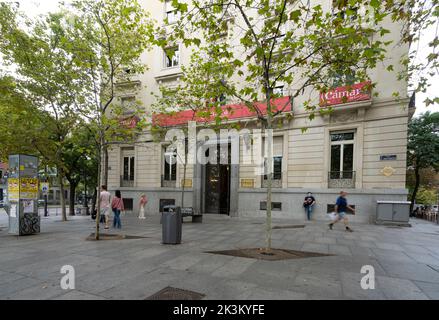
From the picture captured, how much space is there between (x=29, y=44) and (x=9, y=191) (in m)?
7.17

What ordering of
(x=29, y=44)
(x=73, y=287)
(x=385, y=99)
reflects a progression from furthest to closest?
(x=385, y=99) → (x=29, y=44) → (x=73, y=287)

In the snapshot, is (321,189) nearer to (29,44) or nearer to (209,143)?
(209,143)

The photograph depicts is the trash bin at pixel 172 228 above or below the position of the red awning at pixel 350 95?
below

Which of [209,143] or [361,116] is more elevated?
[361,116]

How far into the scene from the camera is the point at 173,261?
19.0 feet

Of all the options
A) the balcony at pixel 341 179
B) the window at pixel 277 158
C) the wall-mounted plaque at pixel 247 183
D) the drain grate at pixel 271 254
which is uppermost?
the window at pixel 277 158

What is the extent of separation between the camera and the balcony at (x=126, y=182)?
2116 cm

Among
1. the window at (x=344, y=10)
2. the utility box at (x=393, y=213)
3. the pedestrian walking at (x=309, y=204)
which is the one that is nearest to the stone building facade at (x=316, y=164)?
the pedestrian walking at (x=309, y=204)

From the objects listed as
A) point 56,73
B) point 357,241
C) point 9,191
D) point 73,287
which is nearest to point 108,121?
point 56,73

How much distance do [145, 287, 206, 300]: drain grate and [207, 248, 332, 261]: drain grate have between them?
8.29 feet

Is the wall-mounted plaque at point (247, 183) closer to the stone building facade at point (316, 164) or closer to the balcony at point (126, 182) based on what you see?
the stone building facade at point (316, 164)

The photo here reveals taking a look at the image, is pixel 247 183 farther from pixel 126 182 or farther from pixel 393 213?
pixel 126 182

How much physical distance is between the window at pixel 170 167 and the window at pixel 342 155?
11.9 m

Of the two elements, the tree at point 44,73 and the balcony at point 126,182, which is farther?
the balcony at point 126,182
